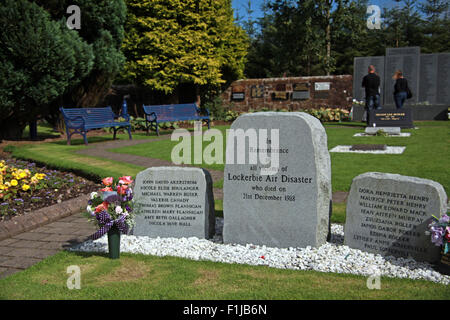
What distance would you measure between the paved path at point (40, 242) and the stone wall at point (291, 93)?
17.2 meters

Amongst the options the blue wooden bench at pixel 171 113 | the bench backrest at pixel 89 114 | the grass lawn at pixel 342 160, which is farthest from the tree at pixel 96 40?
the grass lawn at pixel 342 160

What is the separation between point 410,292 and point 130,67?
718 inches

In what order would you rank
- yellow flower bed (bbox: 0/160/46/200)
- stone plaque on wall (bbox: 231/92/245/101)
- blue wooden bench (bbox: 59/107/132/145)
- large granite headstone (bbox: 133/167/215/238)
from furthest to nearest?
1. stone plaque on wall (bbox: 231/92/245/101)
2. blue wooden bench (bbox: 59/107/132/145)
3. yellow flower bed (bbox: 0/160/46/200)
4. large granite headstone (bbox: 133/167/215/238)

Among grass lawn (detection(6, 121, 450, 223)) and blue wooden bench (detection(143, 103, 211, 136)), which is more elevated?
blue wooden bench (detection(143, 103, 211, 136))

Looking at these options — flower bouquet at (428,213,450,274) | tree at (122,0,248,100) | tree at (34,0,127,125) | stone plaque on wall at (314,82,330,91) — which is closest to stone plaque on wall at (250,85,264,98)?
tree at (122,0,248,100)

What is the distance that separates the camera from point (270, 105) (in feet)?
72.1

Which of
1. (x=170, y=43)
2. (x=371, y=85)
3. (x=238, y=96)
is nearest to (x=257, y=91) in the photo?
(x=238, y=96)

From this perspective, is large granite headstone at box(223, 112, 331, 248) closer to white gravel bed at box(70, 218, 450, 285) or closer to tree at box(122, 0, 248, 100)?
white gravel bed at box(70, 218, 450, 285)

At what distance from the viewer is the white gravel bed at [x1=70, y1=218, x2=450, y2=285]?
3668 millimetres

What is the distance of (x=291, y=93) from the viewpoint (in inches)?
841

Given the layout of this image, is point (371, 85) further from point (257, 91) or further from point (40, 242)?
point (40, 242)

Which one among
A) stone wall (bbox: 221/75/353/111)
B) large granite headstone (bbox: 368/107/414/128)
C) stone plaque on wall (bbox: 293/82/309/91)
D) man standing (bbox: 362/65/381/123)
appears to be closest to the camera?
large granite headstone (bbox: 368/107/414/128)

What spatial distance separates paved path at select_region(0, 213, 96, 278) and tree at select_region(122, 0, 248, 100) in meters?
14.8
